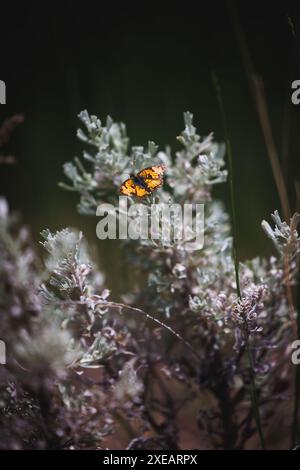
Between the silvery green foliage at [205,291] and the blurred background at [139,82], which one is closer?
the silvery green foliage at [205,291]

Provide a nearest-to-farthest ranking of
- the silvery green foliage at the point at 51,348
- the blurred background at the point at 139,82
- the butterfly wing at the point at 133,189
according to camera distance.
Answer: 1. the silvery green foliage at the point at 51,348
2. the butterfly wing at the point at 133,189
3. the blurred background at the point at 139,82

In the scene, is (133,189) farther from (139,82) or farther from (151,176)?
(139,82)

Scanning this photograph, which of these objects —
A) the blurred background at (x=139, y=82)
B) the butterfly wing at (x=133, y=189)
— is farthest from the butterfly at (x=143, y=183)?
the blurred background at (x=139, y=82)

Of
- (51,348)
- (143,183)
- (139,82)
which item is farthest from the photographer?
(139,82)

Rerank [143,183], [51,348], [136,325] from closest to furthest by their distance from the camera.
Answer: [51,348], [143,183], [136,325]

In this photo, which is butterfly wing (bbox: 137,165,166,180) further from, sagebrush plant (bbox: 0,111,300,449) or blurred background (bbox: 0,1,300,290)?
blurred background (bbox: 0,1,300,290)

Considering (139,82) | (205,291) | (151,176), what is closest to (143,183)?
(151,176)

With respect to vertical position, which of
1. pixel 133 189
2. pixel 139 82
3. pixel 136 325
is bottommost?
pixel 136 325

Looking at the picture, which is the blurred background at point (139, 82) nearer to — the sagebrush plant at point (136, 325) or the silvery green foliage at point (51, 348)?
the sagebrush plant at point (136, 325)
